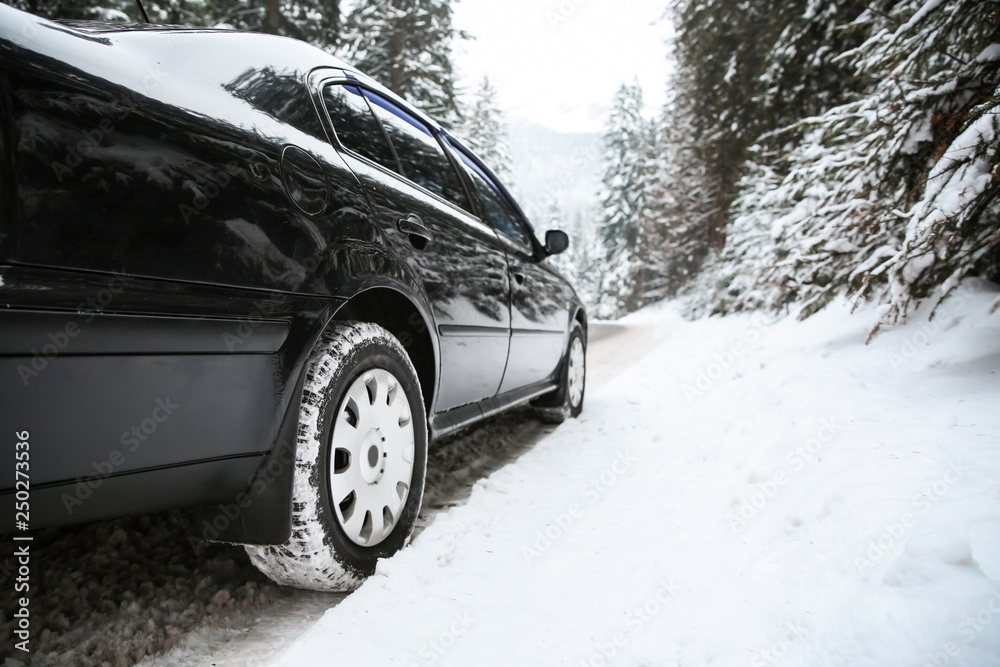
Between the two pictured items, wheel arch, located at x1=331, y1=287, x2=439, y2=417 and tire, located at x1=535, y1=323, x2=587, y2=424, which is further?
tire, located at x1=535, y1=323, x2=587, y2=424

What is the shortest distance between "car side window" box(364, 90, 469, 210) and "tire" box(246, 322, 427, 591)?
37.6 inches

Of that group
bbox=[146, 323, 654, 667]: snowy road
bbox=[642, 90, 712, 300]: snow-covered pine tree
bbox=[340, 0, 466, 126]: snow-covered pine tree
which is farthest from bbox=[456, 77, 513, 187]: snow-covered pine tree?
bbox=[146, 323, 654, 667]: snowy road

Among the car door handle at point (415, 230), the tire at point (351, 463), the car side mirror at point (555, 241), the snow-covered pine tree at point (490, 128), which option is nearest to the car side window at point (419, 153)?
the car door handle at point (415, 230)

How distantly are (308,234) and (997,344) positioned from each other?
3216 mm

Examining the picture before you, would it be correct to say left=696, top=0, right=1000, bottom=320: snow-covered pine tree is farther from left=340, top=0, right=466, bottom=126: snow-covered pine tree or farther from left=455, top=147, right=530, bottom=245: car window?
left=340, top=0, right=466, bottom=126: snow-covered pine tree

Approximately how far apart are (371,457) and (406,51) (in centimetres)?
1657

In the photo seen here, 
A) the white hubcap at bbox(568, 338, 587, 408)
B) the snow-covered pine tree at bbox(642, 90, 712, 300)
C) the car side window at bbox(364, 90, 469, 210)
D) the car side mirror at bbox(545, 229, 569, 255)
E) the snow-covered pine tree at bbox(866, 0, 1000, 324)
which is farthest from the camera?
the snow-covered pine tree at bbox(642, 90, 712, 300)

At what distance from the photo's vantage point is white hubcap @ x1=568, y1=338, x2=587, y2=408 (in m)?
4.42

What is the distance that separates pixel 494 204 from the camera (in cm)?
340

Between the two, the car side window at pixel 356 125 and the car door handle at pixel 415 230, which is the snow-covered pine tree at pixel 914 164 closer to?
the car door handle at pixel 415 230

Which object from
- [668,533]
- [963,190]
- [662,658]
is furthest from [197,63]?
[963,190]

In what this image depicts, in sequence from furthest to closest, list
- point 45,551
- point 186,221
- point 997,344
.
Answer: point 997,344 → point 45,551 → point 186,221

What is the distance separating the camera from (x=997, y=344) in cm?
269

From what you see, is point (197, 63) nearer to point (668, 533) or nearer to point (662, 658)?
point (662, 658)
